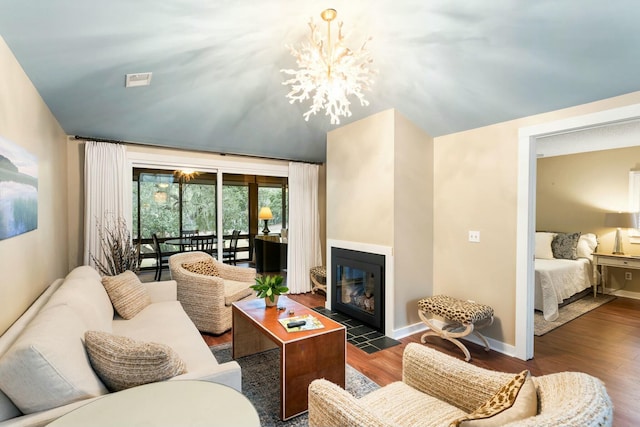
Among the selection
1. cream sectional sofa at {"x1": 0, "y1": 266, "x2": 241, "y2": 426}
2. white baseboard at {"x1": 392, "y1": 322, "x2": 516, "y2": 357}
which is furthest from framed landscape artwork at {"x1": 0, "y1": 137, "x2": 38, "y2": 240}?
white baseboard at {"x1": 392, "y1": 322, "x2": 516, "y2": 357}

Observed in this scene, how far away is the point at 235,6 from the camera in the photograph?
1786 mm

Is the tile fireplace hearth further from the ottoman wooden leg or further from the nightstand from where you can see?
the nightstand

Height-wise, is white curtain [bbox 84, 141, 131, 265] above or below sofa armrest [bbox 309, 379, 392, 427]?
→ above

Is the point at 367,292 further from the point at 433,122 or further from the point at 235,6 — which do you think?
the point at 235,6

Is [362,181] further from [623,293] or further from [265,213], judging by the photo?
[623,293]

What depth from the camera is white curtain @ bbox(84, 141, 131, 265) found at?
3459mm

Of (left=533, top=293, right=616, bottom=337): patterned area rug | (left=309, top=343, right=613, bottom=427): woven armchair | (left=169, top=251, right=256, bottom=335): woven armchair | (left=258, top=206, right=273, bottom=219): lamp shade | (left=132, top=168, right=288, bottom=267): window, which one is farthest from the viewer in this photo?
(left=258, top=206, right=273, bottom=219): lamp shade

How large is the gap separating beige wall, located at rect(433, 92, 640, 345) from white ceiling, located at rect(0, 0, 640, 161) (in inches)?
7.9

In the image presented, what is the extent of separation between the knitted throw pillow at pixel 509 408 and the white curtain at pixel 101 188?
395cm

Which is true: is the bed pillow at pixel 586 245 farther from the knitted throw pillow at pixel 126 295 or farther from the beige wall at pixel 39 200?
the beige wall at pixel 39 200

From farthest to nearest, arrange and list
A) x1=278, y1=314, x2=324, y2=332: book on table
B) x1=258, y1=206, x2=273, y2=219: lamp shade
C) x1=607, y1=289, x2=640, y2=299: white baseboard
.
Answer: x1=258, y1=206, x2=273, y2=219: lamp shade
x1=607, y1=289, x2=640, y2=299: white baseboard
x1=278, y1=314, x2=324, y2=332: book on table

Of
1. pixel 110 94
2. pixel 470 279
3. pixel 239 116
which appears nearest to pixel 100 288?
pixel 110 94

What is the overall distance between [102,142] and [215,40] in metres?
2.33

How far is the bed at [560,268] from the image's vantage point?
390 centimetres
